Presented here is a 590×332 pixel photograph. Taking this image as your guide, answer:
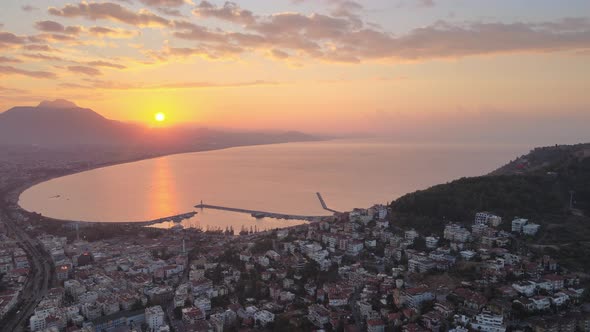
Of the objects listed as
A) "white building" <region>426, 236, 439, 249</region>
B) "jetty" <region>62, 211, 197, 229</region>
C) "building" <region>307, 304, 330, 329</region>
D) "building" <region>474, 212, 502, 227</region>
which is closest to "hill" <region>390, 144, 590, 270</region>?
"building" <region>474, 212, 502, 227</region>

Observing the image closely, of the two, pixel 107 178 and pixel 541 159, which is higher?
pixel 541 159

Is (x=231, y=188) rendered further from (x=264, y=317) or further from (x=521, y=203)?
(x=264, y=317)


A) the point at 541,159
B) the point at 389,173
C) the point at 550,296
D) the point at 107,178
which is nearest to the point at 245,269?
the point at 550,296

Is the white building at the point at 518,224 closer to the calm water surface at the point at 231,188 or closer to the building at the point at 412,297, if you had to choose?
the building at the point at 412,297

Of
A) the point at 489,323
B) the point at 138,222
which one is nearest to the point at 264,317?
the point at 489,323

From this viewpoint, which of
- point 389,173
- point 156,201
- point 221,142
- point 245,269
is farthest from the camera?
point 221,142

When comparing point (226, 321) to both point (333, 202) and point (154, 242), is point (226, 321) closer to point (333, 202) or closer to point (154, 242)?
point (154, 242)

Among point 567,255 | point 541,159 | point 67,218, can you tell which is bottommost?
point 67,218
